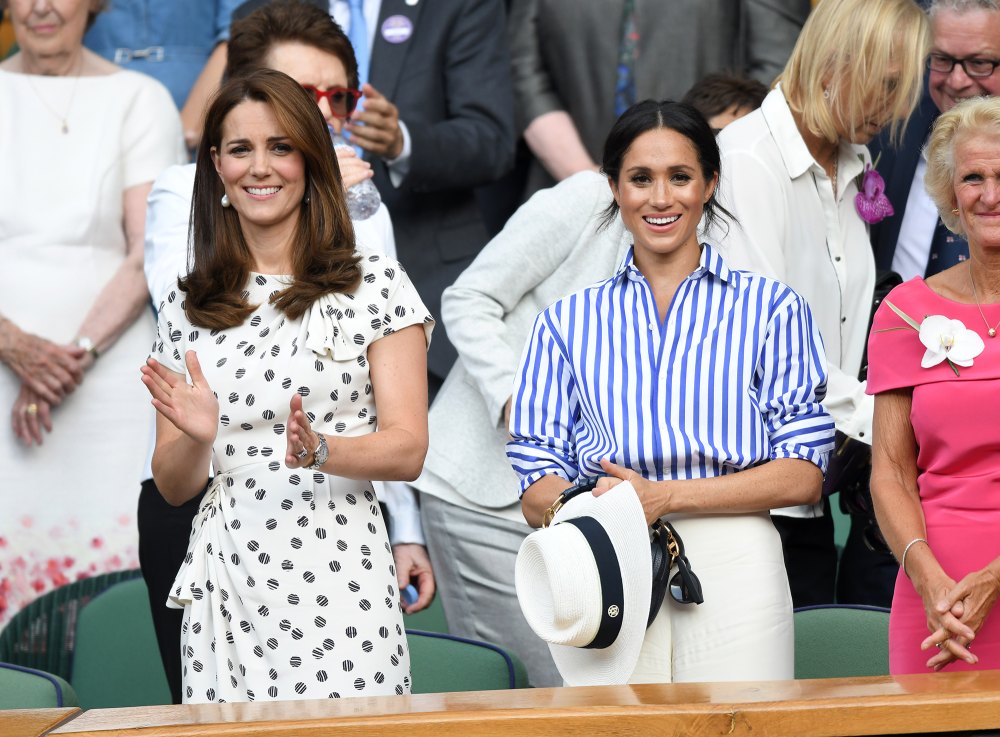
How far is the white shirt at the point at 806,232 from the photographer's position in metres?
3.40

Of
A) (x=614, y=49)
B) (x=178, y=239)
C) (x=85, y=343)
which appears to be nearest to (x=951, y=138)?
(x=178, y=239)

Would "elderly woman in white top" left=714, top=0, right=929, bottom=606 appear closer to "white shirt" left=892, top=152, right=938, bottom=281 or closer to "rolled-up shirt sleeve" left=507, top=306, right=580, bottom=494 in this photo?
"white shirt" left=892, top=152, right=938, bottom=281

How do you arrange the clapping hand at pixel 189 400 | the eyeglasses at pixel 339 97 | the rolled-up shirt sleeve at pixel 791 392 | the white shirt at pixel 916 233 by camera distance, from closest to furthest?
the clapping hand at pixel 189 400, the rolled-up shirt sleeve at pixel 791 392, the eyeglasses at pixel 339 97, the white shirt at pixel 916 233

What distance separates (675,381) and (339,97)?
1.16 metres

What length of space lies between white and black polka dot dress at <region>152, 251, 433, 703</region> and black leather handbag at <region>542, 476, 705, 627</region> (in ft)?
1.18

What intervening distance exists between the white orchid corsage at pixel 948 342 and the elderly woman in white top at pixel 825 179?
502 mm

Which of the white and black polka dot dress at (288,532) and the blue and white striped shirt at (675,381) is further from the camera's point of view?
the blue and white striped shirt at (675,381)

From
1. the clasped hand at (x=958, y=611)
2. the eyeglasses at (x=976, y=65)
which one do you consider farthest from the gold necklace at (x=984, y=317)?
the eyeglasses at (x=976, y=65)

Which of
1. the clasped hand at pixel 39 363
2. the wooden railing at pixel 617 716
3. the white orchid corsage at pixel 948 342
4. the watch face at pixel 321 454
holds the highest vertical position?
the clasped hand at pixel 39 363

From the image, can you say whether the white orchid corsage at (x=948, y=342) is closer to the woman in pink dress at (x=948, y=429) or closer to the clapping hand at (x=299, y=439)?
the woman in pink dress at (x=948, y=429)

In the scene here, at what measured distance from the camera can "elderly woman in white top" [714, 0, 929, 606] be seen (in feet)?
11.3

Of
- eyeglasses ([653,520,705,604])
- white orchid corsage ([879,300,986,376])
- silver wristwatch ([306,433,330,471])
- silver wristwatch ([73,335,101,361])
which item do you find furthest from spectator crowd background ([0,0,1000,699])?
silver wristwatch ([306,433,330,471])

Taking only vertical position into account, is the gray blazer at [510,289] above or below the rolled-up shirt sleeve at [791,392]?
above

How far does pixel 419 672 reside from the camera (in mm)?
3309
